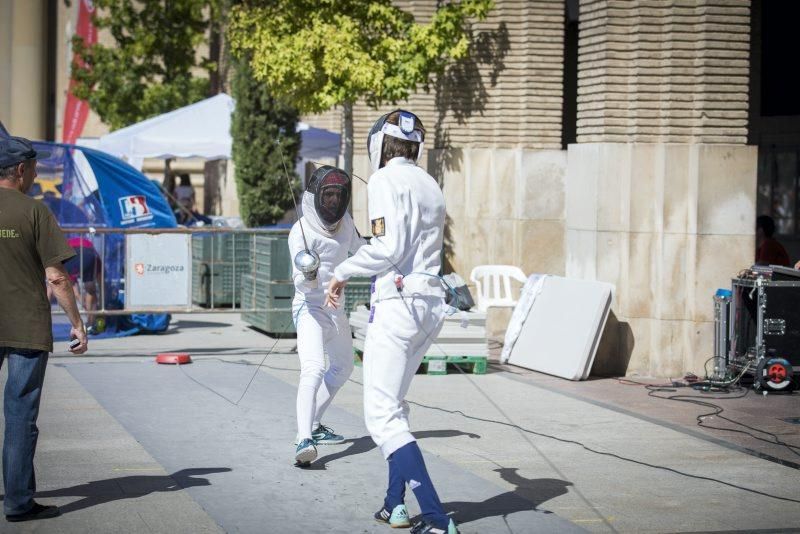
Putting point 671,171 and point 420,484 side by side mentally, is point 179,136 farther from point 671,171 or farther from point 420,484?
point 420,484

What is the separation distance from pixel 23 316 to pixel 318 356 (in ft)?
7.26

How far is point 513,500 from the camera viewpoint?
22.9 feet

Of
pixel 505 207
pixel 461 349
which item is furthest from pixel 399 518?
pixel 505 207

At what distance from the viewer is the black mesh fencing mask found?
26.0 ft

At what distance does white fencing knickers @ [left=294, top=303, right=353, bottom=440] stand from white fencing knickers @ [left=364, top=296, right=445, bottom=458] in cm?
161

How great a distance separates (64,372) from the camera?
11.8 m

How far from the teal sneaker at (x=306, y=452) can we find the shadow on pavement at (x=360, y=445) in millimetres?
110

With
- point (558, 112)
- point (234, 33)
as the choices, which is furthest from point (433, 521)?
point (234, 33)

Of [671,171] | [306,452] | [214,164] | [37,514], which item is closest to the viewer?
[37,514]

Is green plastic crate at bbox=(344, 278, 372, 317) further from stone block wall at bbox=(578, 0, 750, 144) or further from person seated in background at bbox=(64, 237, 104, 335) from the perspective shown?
stone block wall at bbox=(578, 0, 750, 144)

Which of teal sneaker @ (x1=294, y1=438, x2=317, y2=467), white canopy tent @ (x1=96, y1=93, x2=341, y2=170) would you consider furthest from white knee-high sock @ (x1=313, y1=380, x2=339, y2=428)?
white canopy tent @ (x1=96, y1=93, x2=341, y2=170)

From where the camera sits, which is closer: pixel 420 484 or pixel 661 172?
pixel 420 484

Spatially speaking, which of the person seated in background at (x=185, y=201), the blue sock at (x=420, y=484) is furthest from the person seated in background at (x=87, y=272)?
the blue sock at (x=420, y=484)

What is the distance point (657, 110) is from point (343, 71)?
4.87 m
